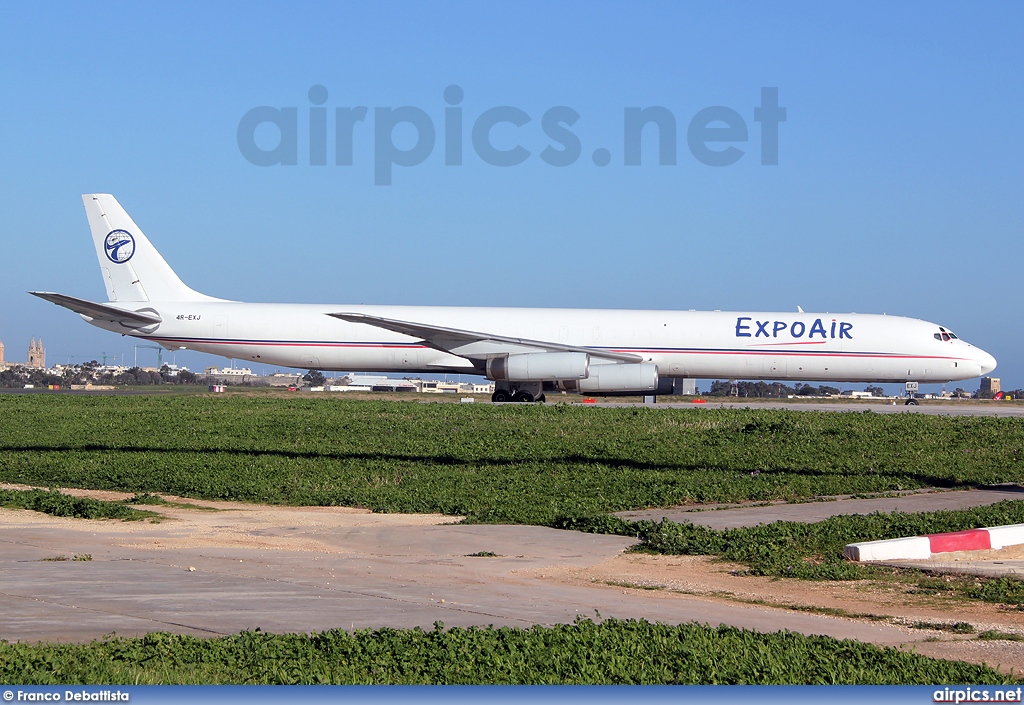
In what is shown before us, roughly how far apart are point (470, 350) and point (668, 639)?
30.7 m

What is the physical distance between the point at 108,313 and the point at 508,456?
23.0 metres

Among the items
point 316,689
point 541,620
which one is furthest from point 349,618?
point 316,689

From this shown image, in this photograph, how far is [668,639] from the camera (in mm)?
6520

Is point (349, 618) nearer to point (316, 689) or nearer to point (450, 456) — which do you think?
point (316, 689)

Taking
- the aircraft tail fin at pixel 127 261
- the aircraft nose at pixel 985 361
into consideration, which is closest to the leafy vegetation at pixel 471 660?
the aircraft nose at pixel 985 361

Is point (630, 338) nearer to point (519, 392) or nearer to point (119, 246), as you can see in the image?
point (519, 392)

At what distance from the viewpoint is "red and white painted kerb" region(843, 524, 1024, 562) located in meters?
10.7

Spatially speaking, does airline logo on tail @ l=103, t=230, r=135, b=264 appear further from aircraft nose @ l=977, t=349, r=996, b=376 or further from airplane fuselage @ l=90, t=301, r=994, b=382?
aircraft nose @ l=977, t=349, r=996, b=376

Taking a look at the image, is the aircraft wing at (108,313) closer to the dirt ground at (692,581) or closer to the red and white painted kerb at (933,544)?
the dirt ground at (692,581)

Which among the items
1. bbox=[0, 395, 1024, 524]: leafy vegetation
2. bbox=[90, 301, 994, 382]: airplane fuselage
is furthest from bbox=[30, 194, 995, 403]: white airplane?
bbox=[0, 395, 1024, 524]: leafy vegetation

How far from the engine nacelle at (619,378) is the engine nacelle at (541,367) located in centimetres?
31

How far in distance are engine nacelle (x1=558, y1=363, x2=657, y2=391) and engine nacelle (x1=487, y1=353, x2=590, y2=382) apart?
0.31 meters

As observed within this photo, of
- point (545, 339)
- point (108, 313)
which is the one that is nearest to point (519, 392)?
point (545, 339)

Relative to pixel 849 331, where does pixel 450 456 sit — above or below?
below
